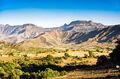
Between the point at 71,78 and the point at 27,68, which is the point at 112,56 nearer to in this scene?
the point at 71,78

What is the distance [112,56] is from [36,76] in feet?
47.1

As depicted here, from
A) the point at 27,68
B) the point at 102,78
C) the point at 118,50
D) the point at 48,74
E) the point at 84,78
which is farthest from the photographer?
the point at 27,68

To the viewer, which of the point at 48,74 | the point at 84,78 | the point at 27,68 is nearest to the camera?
the point at 84,78

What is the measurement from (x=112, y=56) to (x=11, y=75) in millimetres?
18809

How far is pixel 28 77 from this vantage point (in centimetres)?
5634

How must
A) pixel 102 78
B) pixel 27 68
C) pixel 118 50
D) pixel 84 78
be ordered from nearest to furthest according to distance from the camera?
1. pixel 102 78
2. pixel 84 78
3. pixel 118 50
4. pixel 27 68

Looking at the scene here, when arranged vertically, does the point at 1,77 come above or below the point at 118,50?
below

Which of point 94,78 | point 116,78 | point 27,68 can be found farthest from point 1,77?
point 116,78

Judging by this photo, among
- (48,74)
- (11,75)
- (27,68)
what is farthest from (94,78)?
(27,68)

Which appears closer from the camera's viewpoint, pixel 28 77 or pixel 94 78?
pixel 94 78

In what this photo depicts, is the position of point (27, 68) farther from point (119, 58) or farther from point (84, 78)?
point (84, 78)

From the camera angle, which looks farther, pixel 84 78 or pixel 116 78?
pixel 84 78

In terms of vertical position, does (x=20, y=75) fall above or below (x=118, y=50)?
below

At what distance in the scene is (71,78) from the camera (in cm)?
3762
